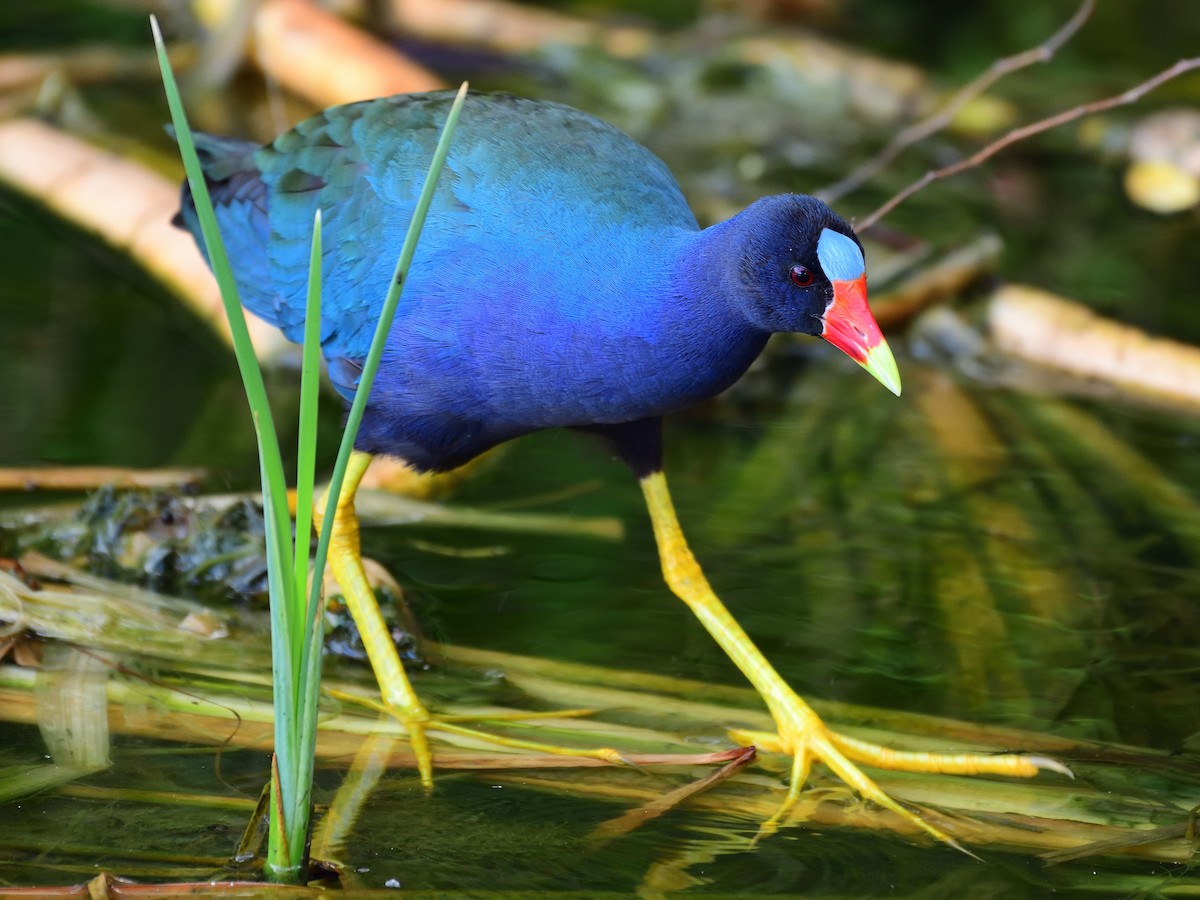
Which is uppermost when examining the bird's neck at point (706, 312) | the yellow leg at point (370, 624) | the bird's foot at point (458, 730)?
the bird's neck at point (706, 312)

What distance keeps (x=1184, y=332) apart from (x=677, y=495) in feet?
6.14

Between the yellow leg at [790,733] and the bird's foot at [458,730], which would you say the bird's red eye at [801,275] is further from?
the bird's foot at [458,730]

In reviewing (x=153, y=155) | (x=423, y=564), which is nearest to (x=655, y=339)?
(x=423, y=564)

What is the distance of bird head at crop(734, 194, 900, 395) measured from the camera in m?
2.32

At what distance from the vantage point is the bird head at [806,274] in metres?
2.32

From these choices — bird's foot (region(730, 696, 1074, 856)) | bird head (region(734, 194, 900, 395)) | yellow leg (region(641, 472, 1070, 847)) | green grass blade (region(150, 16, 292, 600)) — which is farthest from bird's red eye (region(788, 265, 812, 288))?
green grass blade (region(150, 16, 292, 600))

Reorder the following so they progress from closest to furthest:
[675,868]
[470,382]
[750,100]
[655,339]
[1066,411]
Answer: [675,868] → [655,339] → [470,382] → [1066,411] → [750,100]

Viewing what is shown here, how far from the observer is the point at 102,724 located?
245 cm

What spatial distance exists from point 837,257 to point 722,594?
105 cm

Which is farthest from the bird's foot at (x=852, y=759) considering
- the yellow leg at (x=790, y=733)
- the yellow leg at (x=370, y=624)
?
the yellow leg at (x=370, y=624)

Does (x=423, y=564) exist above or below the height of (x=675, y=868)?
above

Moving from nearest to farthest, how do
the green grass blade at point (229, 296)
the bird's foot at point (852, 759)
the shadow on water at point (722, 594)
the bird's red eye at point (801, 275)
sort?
the green grass blade at point (229, 296) < the shadow on water at point (722, 594) < the bird's red eye at point (801, 275) < the bird's foot at point (852, 759)

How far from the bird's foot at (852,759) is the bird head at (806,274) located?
677 mm

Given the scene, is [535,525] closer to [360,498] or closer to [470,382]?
→ [360,498]
